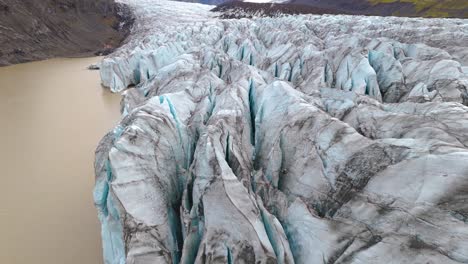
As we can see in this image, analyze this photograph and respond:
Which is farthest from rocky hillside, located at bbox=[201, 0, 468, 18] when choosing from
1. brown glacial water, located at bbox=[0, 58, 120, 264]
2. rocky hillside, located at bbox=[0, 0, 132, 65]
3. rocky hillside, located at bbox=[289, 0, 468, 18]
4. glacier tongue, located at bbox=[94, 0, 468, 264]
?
glacier tongue, located at bbox=[94, 0, 468, 264]

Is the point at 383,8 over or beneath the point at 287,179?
over

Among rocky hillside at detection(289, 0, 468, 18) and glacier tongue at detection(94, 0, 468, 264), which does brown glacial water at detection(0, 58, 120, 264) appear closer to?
glacier tongue at detection(94, 0, 468, 264)

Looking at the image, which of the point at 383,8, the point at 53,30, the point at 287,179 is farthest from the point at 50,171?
the point at 383,8

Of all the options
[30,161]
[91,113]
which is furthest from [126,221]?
[91,113]

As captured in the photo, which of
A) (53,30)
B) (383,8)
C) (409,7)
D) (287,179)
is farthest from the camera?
(383,8)

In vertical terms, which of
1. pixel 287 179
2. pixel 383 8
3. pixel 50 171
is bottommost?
pixel 50 171

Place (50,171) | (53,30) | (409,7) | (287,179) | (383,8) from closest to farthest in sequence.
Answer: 1. (287,179)
2. (50,171)
3. (53,30)
4. (409,7)
5. (383,8)

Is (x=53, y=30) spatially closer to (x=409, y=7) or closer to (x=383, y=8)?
(x=409, y=7)
